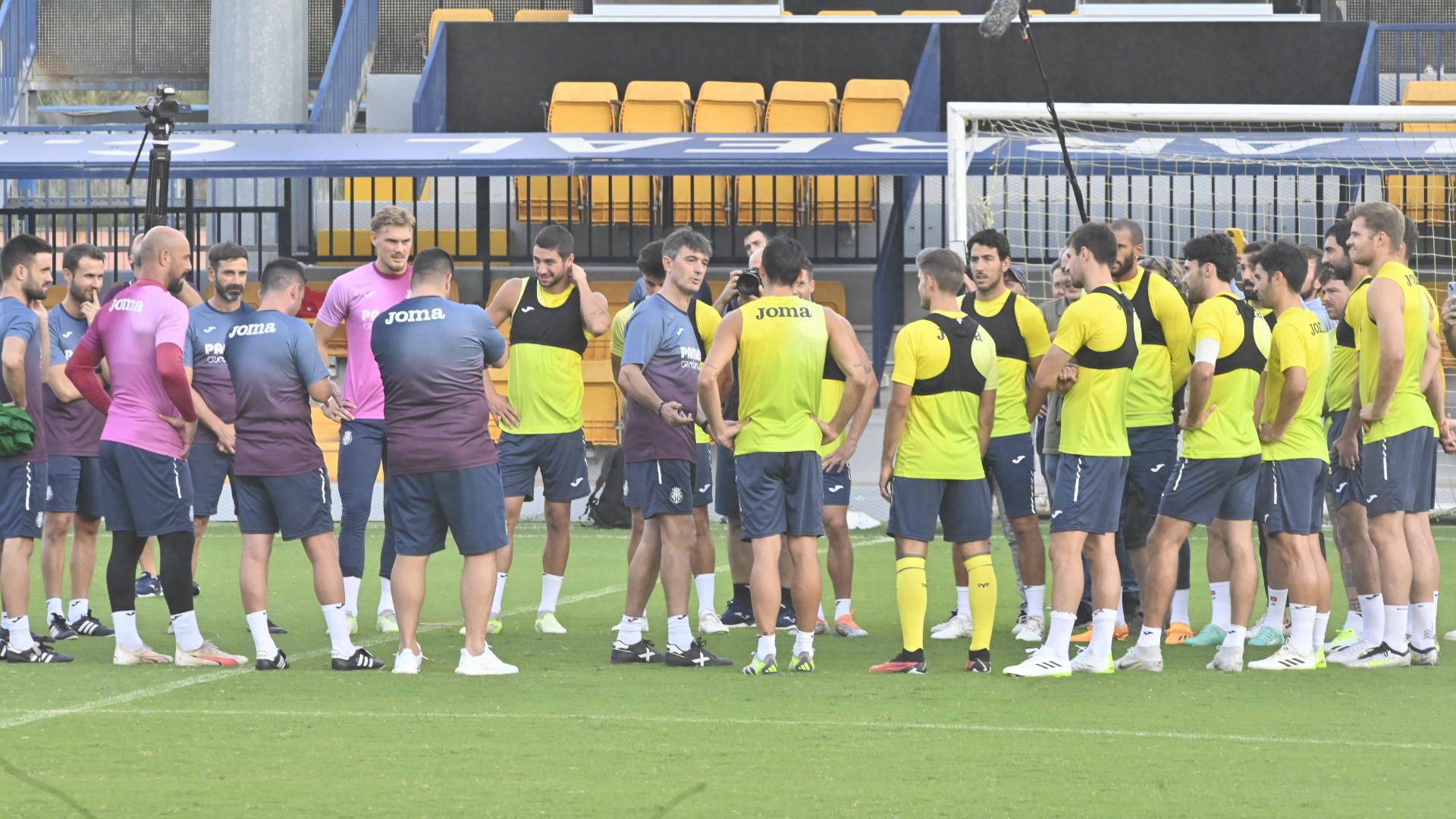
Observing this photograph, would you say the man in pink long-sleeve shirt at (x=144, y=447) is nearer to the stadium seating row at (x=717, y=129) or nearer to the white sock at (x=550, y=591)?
the white sock at (x=550, y=591)

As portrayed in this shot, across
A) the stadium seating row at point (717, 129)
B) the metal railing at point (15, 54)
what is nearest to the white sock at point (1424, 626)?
the stadium seating row at point (717, 129)

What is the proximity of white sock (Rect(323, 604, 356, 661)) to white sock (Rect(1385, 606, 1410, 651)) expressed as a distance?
460 cm

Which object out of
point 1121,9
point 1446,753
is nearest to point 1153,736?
point 1446,753

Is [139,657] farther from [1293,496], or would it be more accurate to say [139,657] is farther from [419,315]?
[1293,496]

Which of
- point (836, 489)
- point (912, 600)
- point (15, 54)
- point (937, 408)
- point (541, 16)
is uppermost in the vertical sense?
point (541, 16)

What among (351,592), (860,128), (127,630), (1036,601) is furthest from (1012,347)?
(860,128)

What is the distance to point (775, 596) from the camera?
25.0ft

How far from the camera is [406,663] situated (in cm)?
764

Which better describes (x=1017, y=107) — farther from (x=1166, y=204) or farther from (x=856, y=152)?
(x=1166, y=204)

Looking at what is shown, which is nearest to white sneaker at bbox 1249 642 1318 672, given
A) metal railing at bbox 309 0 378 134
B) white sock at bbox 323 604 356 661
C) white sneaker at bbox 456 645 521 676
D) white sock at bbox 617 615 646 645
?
white sock at bbox 617 615 646 645

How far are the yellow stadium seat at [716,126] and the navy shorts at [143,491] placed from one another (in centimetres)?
1145

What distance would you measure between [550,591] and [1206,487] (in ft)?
10.9

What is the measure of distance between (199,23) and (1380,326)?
941 inches

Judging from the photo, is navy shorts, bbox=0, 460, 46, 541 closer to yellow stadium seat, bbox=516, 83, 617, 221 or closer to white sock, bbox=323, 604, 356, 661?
white sock, bbox=323, 604, 356, 661
